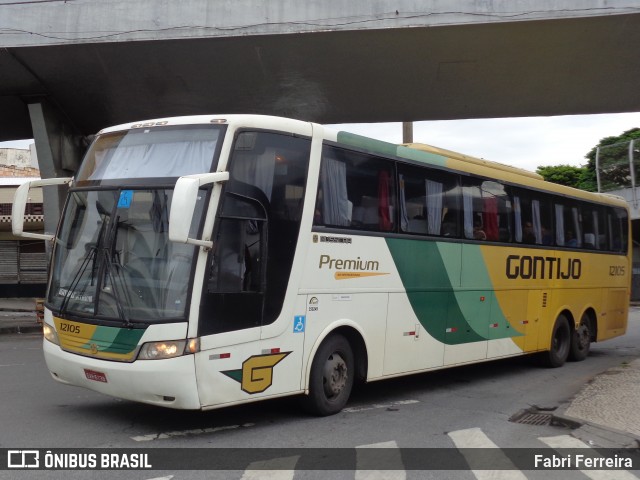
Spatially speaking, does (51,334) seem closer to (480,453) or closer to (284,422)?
(284,422)

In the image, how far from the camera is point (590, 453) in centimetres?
670

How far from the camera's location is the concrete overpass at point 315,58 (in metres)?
14.1

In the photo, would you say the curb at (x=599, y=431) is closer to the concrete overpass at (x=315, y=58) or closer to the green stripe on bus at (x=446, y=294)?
the green stripe on bus at (x=446, y=294)

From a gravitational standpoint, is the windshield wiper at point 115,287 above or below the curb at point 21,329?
above

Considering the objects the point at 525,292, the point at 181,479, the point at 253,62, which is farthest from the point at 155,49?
the point at 181,479

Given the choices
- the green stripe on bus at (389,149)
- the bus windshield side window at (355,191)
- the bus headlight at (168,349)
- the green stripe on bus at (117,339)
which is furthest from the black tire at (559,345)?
the green stripe on bus at (117,339)

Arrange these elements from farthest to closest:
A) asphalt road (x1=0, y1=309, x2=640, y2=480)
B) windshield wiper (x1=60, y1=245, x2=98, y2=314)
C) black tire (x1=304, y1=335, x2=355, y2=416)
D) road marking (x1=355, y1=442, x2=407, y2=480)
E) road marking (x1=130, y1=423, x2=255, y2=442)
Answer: black tire (x1=304, y1=335, x2=355, y2=416) < windshield wiper (x1=60, y1=245, x2=98, y2=314) < road marking (x1=130, y1=423, x2=255, y2=442) < asphalt road (x1=0, y1=309, x2=640, y2=480) < road marking (x1=355, y1=442, x2=407, y2=480)

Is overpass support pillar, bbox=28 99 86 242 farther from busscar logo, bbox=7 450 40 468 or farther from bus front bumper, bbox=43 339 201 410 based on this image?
busscar logo, bbox=7 450 40 468

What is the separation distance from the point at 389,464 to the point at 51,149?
16001mm

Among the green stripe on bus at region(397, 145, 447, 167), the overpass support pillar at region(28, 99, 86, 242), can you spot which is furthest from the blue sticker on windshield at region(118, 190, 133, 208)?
the overpass support pillar at region(28, 99, 86, 242)

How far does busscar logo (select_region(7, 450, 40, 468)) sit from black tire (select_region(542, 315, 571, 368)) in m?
9.81

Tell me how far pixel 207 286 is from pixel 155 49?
1045 cm

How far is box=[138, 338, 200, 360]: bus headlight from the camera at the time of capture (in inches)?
254

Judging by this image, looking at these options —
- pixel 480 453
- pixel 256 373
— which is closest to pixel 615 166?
pixel 480 453
